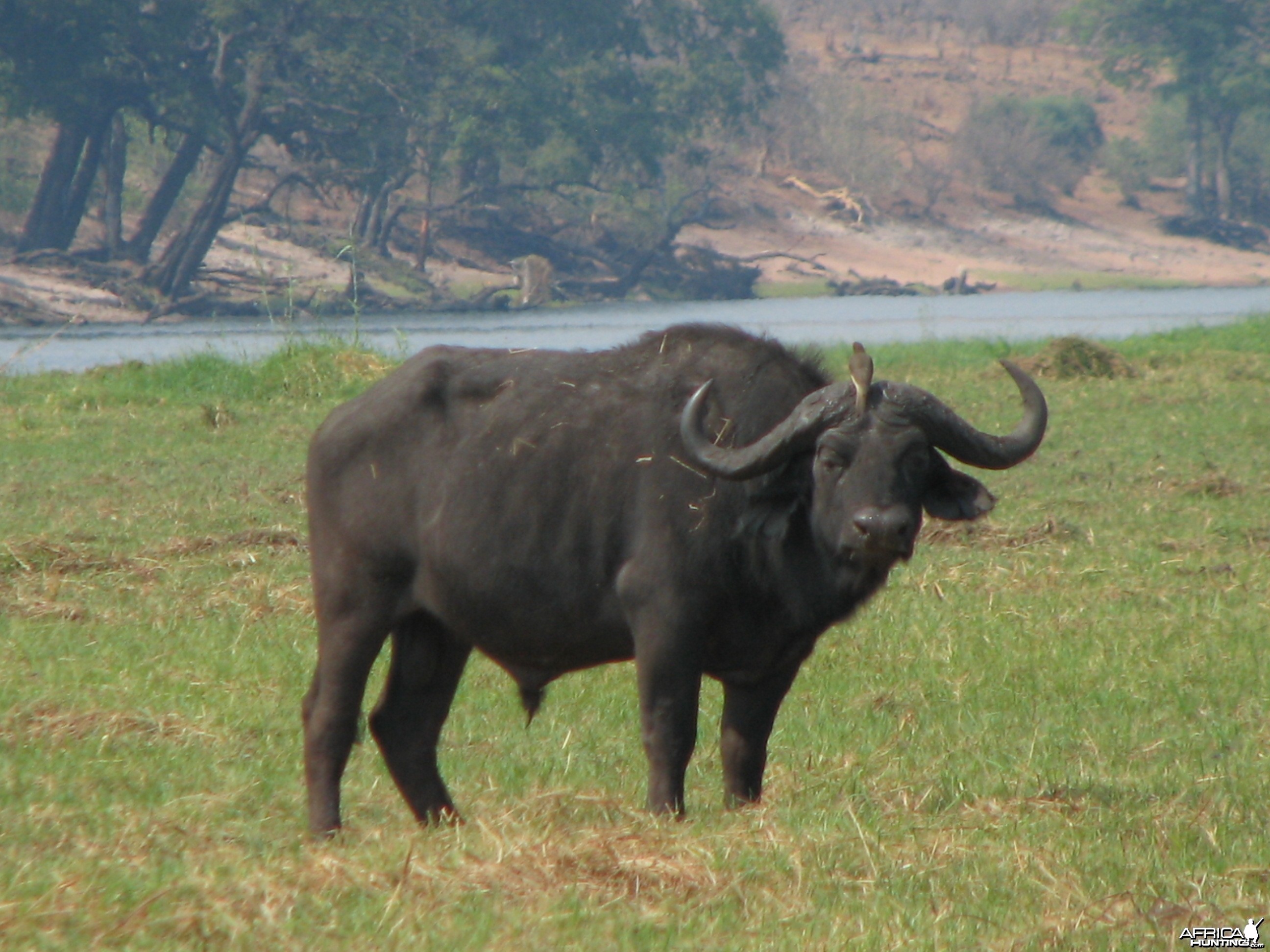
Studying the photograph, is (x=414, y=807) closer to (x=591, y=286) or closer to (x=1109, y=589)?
(x=1109, y=589)

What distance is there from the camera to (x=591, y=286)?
53125 millimetres

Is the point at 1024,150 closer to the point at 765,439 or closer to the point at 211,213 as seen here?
the point at 211,213

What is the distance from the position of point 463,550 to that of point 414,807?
913 mm

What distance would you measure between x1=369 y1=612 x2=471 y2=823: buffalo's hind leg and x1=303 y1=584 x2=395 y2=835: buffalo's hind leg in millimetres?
174

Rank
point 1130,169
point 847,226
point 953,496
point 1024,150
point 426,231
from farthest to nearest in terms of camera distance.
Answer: point 1130,169 < point 1024,150 < point 847,226 < point 426,231 < point 953,496

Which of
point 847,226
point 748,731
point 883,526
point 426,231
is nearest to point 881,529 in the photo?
point 883,526

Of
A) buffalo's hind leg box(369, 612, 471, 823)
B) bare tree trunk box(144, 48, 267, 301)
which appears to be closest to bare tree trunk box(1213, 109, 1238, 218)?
bare tree trunk box(144, 48, 267, 301)

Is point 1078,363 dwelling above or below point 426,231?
above

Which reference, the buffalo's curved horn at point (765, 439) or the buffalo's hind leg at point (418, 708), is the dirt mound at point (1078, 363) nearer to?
the buffalo's hind leg at point (418, 708)

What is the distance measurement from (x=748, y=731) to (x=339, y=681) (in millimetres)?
1301

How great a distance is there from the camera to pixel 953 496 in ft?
16.3

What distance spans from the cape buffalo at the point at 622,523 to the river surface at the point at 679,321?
14408 millimetres

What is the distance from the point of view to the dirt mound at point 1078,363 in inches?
759

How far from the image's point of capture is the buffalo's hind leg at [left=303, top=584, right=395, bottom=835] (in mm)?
5176
